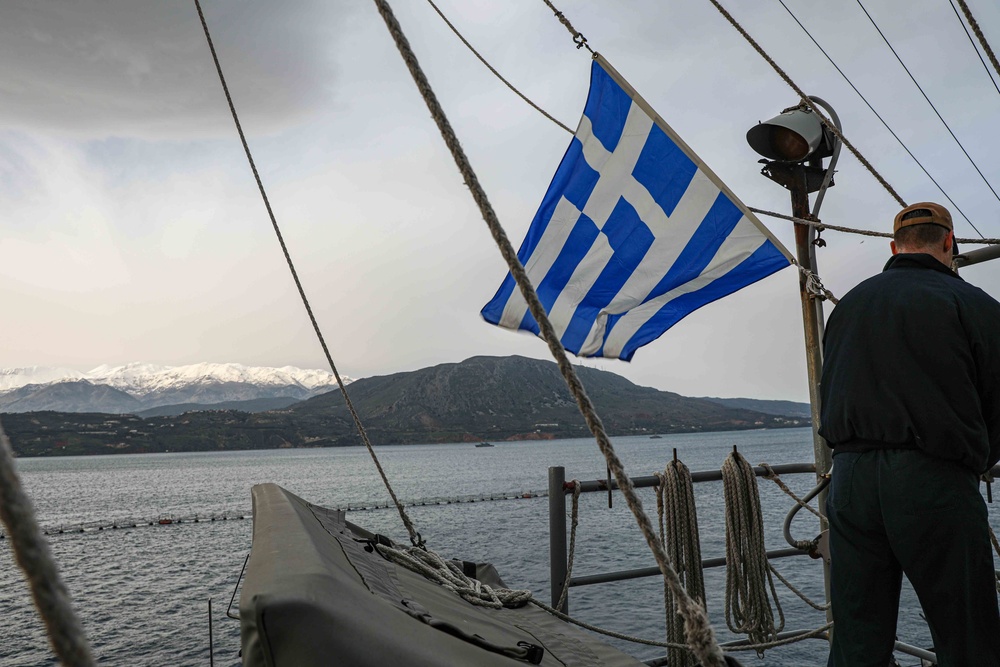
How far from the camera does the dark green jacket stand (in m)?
2.45

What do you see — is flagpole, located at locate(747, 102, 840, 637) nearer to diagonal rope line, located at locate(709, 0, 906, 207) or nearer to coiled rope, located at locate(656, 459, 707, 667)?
diagonal rope line, located at locate(709, 0, 906, 207)

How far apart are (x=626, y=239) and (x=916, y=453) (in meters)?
Answer: 2.66

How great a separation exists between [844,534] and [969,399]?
687 millimetres

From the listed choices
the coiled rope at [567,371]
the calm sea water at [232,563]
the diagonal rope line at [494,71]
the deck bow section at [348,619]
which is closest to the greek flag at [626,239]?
the diagonal rope line at [494,71]

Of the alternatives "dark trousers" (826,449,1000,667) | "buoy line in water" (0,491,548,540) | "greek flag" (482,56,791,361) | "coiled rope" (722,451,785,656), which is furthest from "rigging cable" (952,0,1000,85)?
"buoy line in water" (0,491,548,540)

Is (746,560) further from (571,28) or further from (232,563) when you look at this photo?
(232,563)

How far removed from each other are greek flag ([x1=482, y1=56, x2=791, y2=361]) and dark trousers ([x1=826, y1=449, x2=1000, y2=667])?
204cm

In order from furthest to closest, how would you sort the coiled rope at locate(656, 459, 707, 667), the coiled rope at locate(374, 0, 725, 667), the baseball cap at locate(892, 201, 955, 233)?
the coiled rope at locate(656, 459, 707, 667) → the baseball cap at locate(892, 201, 955, 233) → the coiled rope at locate(374, 0, 725, 667)

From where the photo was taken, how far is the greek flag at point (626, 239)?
454cm

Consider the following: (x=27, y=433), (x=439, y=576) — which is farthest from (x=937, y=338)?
(x=27, y=433)

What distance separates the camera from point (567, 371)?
51.5 inches

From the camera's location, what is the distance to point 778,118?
4250 mm

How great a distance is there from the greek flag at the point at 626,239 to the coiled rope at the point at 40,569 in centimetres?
390

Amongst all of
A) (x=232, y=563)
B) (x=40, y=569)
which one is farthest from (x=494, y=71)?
(x=232, y=563)
